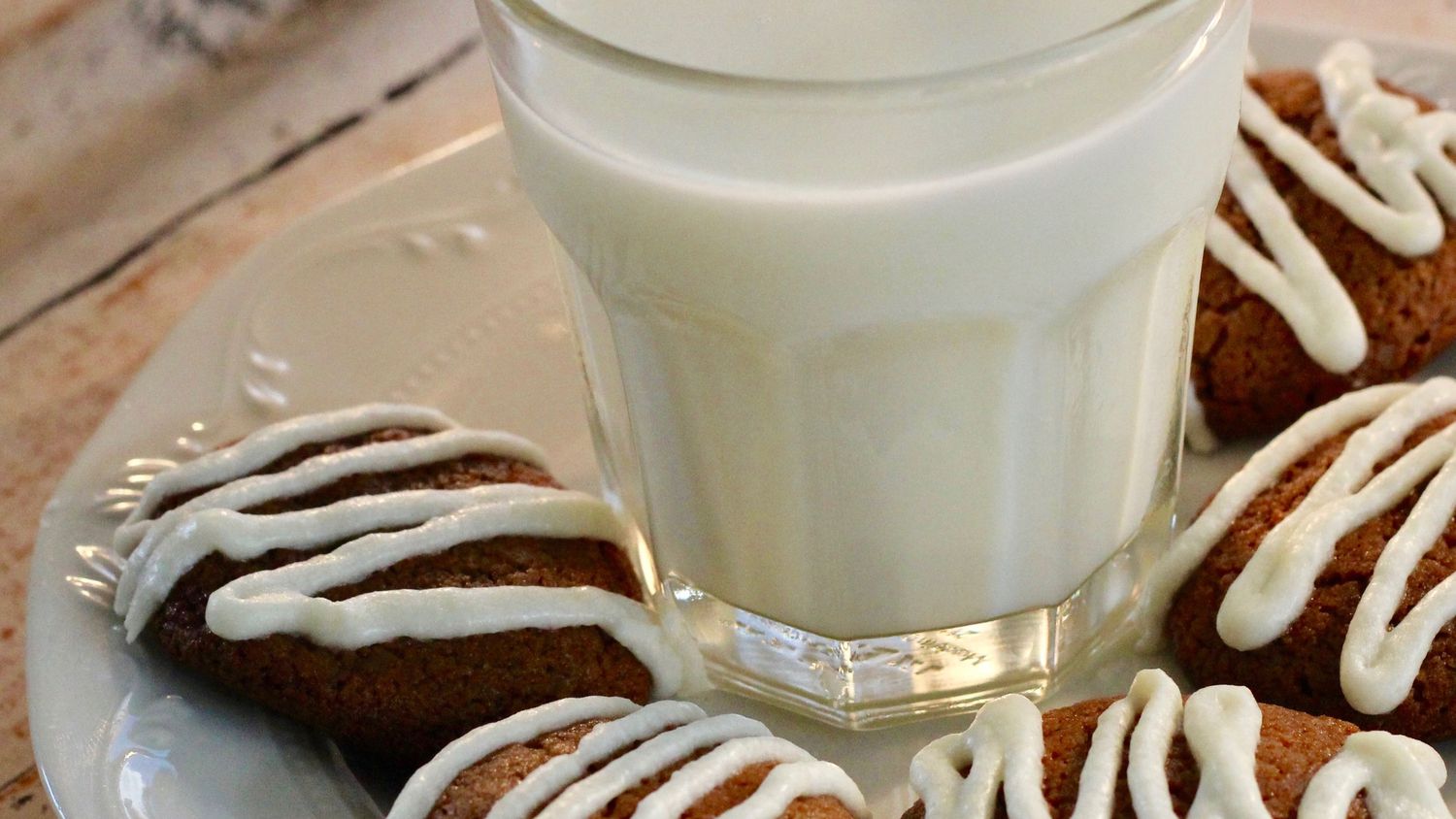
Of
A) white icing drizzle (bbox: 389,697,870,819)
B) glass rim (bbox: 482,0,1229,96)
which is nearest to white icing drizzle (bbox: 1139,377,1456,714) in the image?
white icing drizzle (bbox: 389,697,870,819)

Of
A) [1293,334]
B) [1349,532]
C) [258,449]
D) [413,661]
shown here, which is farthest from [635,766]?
[1293,334]

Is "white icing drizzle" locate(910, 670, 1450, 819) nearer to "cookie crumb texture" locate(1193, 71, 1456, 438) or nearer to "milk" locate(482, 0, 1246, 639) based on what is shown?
"milk" locate(482, 0, 1246, 639)

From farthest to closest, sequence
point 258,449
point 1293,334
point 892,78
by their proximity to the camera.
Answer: point 1293,334, point 258,449, point 892,78

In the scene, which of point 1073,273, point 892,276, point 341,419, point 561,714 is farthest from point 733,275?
point 341,419

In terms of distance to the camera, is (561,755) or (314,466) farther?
(314,466)

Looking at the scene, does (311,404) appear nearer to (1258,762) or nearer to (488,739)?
(488,739)

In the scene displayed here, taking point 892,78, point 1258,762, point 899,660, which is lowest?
point 899,660

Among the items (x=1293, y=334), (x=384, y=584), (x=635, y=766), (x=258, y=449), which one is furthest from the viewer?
(x=1293, y=334)

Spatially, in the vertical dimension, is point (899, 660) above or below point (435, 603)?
below
